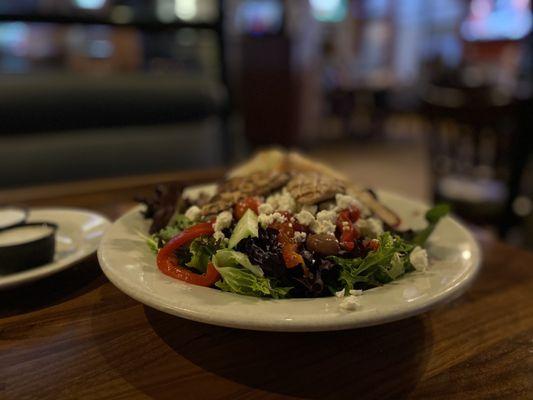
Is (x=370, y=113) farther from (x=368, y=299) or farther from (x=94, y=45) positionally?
(x=368, y=299)

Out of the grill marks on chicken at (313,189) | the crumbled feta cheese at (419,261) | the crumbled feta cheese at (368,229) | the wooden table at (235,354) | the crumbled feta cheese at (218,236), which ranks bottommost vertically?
the wooden table at (235,354)

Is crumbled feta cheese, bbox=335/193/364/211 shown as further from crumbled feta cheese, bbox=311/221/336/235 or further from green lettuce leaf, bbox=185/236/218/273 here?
green lettuce leaf, bbox=185/236/218/273

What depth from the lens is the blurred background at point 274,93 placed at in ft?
9.28

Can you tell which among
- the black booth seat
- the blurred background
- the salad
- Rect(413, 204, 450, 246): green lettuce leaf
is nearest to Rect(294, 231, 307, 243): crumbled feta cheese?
the salad

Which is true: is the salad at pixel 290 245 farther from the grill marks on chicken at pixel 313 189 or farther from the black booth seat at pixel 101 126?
the black booth seat at pixel 101 126

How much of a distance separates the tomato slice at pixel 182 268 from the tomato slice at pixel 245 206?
2.6 inches

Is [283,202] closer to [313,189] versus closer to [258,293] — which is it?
[313,189]

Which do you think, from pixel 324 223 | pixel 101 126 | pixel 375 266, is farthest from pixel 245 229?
pixel 101 126

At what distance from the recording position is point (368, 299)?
0.76 meters

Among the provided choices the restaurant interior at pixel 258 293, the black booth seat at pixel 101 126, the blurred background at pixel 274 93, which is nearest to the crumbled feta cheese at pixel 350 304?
the restaurant interior at pixel 258 293

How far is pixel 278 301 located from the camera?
770 mm

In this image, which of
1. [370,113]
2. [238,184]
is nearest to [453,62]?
[370,113]

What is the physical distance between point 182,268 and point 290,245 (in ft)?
0.73

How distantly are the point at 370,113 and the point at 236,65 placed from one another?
10.3 feet
